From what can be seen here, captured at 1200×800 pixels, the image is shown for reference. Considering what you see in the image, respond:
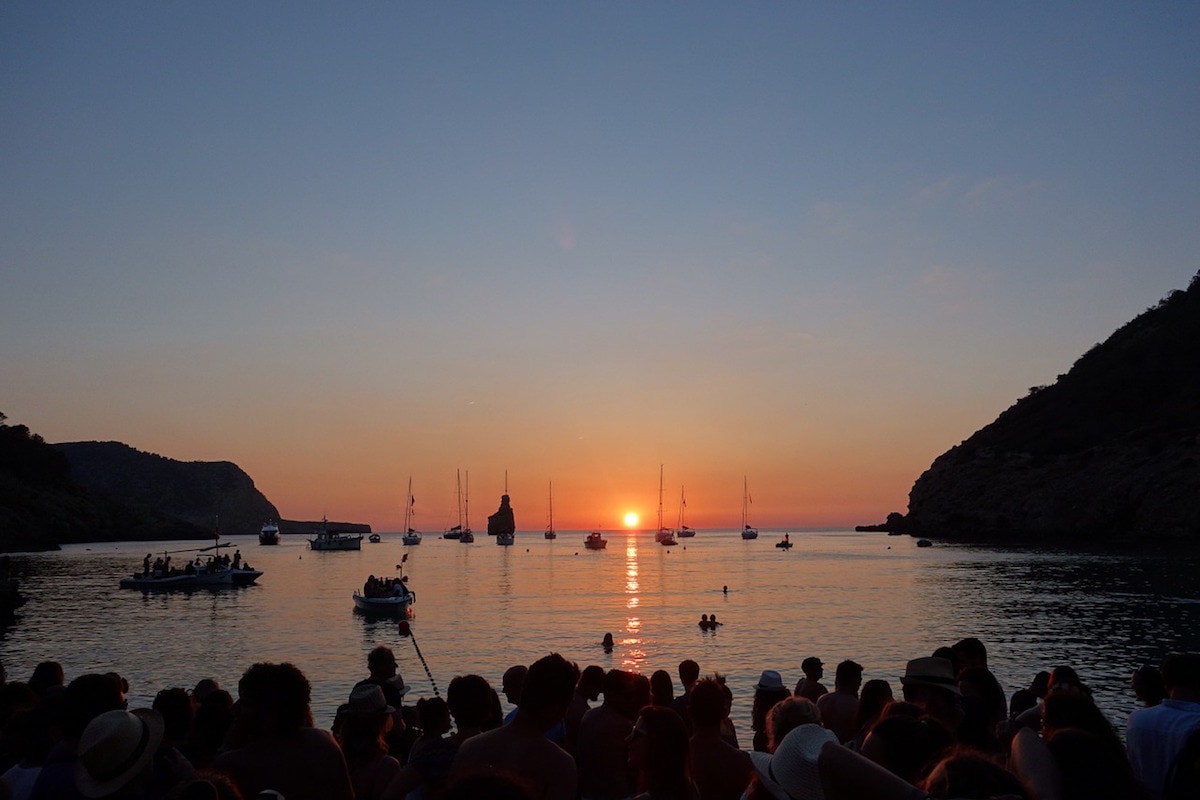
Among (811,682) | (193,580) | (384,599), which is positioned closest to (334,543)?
(193,580)

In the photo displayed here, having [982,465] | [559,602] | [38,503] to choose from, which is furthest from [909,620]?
[38,503]

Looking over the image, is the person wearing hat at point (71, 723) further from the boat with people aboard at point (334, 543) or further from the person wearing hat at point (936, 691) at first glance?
the boat with people aboard at point (334, 543)

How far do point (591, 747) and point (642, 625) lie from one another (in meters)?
48.3

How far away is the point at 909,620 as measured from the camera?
175 feet

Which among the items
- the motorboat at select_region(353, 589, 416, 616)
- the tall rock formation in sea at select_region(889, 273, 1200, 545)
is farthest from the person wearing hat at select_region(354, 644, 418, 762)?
the tall rock formation in sea at select_region(889, 273, 1200, 545)

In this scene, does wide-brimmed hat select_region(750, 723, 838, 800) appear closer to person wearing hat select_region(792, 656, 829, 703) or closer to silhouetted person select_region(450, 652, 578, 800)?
silhouetted person select_region(450, 652, 578, 800)

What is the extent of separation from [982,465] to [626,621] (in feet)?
400

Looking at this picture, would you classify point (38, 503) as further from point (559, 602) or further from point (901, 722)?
point (901, 722)

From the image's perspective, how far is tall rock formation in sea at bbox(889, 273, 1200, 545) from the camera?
387 feet

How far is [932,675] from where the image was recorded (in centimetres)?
581

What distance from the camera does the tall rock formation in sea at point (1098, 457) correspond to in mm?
117875

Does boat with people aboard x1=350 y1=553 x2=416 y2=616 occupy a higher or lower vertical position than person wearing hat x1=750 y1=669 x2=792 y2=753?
lower

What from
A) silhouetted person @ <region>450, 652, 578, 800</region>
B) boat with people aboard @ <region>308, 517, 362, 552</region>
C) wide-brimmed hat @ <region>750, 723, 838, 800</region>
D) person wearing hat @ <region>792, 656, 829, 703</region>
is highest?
wide-brimmed hat @ <region>750, 723, 838, 800</region>

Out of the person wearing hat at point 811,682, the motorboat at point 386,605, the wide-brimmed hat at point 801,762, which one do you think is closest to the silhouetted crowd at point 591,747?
the wide-brimmed hat at point 801,762
